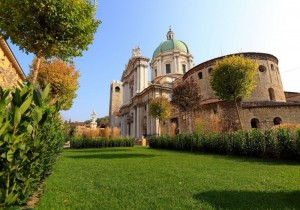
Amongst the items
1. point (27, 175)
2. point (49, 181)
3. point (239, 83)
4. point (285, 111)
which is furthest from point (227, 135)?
point (285, 111)

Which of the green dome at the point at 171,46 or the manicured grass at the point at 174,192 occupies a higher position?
the green dome at the point at 171,46

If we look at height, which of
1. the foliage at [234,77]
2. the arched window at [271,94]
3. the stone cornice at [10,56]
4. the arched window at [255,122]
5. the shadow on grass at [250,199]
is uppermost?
the stone cornice at [10,56]

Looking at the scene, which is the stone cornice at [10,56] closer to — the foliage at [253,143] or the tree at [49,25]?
the tree at [49,25]

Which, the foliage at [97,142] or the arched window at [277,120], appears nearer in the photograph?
the arched window at [277,120]

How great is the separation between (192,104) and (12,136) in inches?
646

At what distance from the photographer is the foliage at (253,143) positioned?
8383 millimetres

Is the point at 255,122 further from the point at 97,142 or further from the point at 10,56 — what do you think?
the point at 10,56

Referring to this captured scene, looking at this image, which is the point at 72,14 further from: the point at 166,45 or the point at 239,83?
the point at 166,45

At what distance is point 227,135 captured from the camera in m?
11.3

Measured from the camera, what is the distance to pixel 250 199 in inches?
134

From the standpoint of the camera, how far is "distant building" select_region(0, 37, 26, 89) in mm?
19266

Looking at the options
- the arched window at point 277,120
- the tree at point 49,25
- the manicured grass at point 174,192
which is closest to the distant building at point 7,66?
the tree at point 49,25

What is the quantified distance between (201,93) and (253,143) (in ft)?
67.6

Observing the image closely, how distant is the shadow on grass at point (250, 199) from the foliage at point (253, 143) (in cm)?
559
